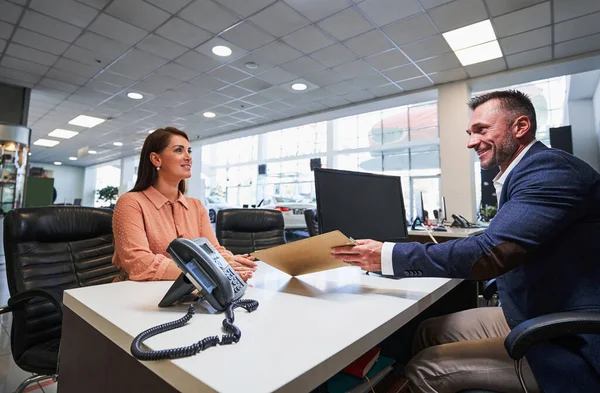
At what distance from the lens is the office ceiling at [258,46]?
3174 millimetres

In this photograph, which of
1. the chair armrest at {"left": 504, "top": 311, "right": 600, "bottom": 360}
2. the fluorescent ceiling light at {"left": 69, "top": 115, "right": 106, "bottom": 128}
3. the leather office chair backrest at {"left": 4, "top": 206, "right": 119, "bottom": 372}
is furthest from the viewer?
the fluorescent ceiling light at {"left": 69, "top": 115, "right": 106, "bottom": 128}

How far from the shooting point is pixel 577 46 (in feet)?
12.6

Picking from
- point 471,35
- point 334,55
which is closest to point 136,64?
point 334,55

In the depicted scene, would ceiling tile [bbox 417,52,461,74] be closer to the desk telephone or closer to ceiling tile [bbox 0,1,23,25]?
the desk telephone

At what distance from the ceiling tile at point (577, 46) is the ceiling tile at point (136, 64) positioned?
5006mm

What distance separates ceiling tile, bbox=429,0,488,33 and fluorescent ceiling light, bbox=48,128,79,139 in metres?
9.12

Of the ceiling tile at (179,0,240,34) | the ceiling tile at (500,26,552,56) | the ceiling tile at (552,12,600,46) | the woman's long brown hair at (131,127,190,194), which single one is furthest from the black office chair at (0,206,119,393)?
Result: the ceiling tile at (552,12,600,46)

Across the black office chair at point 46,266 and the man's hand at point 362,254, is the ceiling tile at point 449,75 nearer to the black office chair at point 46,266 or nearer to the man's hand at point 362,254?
the man's hand at point 362,254

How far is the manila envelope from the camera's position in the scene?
906 millimetres

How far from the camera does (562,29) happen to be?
3.46 m

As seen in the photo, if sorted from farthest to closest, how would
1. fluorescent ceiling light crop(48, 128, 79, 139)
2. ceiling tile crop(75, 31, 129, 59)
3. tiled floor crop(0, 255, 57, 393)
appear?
fluorescent ceiling light crop(48, 128, 79, 139)
ceiling tile crop(75, 31, 129, 59)
tiled floor crop(0, 255, 57, 393)

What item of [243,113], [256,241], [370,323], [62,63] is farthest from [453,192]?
[62,63]

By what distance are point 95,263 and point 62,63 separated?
13.7 feet

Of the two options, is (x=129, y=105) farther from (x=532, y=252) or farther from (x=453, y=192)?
(x=532, y=252)
